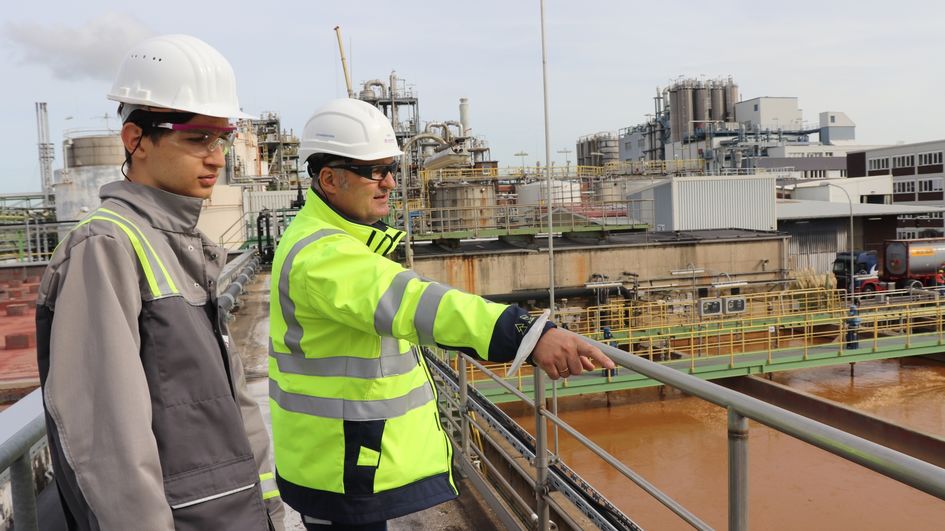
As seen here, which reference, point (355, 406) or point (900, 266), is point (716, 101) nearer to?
point (900, 266)

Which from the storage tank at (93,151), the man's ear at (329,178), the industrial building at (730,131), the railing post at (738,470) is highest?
the industrial building at (730,131)

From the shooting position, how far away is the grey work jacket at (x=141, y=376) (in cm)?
135

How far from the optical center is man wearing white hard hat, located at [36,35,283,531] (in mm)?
1355

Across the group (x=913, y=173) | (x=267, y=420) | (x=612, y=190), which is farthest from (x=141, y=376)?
(x=913, y=173)

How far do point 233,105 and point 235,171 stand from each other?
133 ft

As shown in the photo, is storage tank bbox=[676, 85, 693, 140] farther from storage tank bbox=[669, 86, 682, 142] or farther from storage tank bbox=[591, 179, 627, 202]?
storage tank bbox=[591, 179, 627, 202]

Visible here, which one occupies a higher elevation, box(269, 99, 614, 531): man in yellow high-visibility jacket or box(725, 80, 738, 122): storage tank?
box(725, 80, 738, 122): storage tank

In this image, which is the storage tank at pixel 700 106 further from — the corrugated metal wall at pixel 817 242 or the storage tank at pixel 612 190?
the corrugated metal wall at pixel 817 242

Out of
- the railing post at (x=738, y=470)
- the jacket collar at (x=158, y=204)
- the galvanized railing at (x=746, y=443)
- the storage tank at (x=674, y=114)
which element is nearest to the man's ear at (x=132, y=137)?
the jacket collar at (x=158, y=204)

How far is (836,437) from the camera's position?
1655mm

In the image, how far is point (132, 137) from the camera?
1.76 m

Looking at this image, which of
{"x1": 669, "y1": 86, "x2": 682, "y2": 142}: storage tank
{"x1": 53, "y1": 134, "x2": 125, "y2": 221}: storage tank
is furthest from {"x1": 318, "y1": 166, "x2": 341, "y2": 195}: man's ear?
{"x1": 669, "y1": 86, "x2": 682, "y2": 142}: storage tank

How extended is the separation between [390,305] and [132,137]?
0.77 metres

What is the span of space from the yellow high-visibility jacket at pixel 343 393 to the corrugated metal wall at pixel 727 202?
33.3 metres
